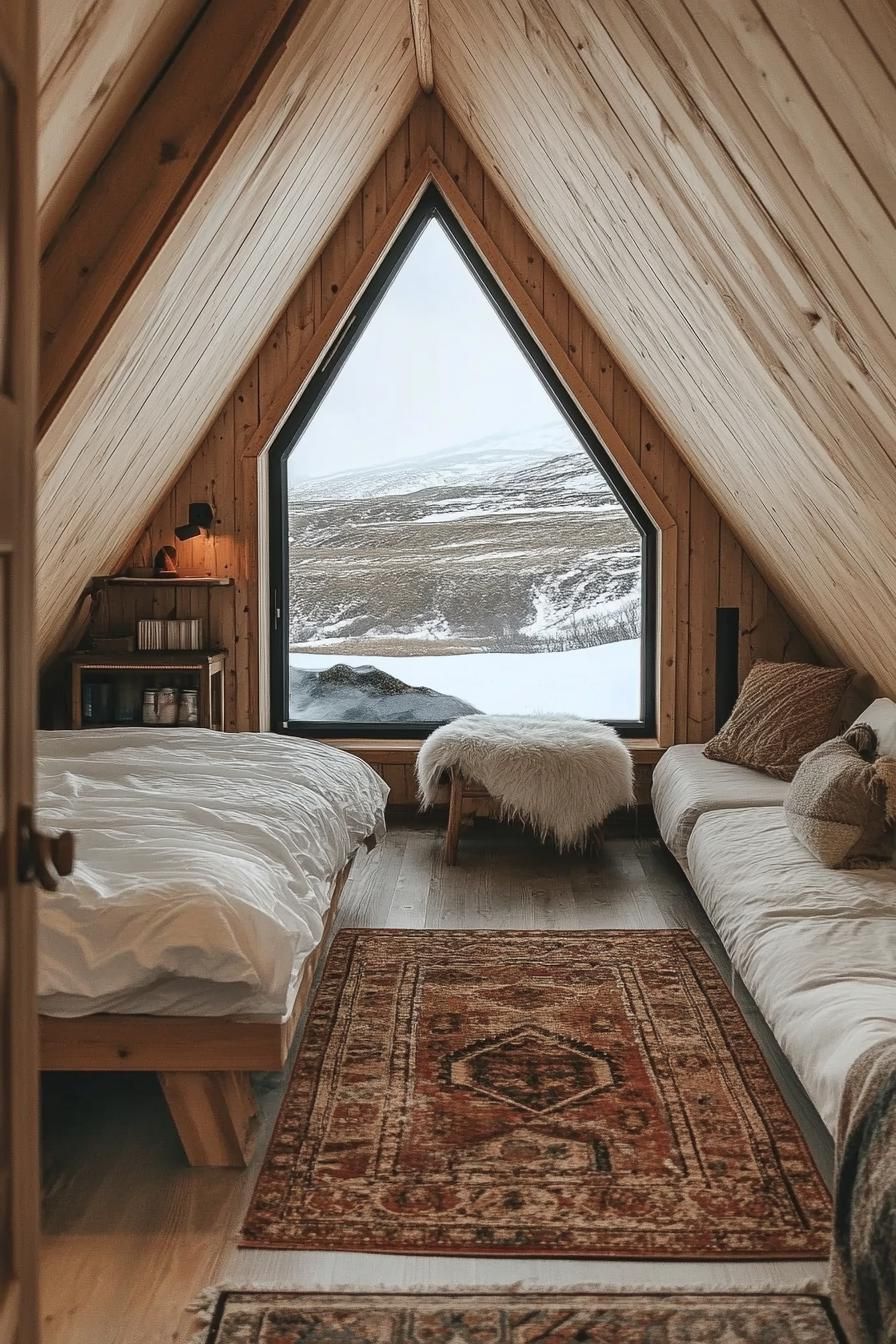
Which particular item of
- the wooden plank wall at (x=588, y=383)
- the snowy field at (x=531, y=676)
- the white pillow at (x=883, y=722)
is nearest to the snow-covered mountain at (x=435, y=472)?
the wooden plank wall at (x=588, y=383)

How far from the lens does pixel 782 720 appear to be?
4445 millimetres

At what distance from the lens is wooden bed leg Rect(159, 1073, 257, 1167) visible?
231 centimetres

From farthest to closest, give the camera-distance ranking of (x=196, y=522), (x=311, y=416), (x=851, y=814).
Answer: (x=311, y=416)
(x=196, y=522)
(x=851, y=814)

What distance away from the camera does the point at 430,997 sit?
322 cm

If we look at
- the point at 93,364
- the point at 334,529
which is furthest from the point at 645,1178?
the point at 334,529

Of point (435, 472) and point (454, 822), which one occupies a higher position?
point (435, 472)

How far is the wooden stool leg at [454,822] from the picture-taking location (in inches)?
183

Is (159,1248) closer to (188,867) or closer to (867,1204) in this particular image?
(188,867)

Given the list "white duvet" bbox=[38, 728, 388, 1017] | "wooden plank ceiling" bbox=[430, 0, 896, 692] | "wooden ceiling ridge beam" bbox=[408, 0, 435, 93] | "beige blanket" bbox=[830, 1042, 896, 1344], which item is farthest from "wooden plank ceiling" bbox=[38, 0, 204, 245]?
"beige blanket" bbox=[830, 1042, 896, 1344]

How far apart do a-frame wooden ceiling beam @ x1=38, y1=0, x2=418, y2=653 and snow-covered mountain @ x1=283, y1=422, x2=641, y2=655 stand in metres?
0.83

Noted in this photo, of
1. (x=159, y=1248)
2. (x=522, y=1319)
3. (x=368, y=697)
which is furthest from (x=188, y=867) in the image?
(x=368, y=697)

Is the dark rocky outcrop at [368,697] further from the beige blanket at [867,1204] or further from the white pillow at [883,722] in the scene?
the beige blanket at [867,1204]

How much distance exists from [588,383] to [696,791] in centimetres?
209

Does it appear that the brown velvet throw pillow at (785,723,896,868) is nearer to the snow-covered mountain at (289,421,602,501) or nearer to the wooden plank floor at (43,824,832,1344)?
the wooden plank floor at (43,824,832,1344)
